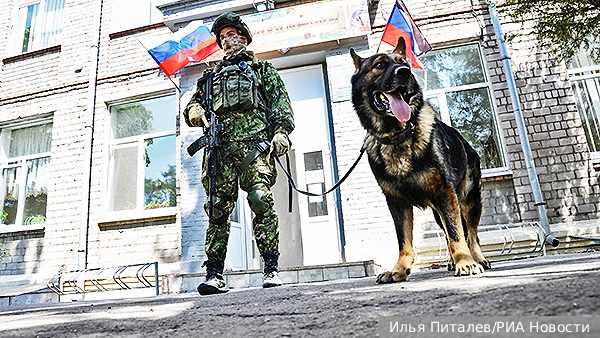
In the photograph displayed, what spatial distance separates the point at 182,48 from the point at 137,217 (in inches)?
133

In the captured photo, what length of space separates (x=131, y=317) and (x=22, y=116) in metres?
9.32

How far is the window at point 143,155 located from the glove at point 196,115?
459 cm

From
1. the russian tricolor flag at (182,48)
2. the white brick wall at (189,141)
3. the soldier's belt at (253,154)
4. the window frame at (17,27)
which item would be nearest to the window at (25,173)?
the white brick wall at (189,141)

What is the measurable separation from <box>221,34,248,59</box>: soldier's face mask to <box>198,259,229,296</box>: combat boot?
188 centimetres

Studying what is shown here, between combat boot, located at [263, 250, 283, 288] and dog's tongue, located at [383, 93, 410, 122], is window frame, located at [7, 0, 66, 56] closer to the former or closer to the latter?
combat boot, located at [263, 250, 283, 288]

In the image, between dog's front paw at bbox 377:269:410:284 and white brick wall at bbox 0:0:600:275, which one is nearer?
dog's front paw at bbox 377:269:410:284

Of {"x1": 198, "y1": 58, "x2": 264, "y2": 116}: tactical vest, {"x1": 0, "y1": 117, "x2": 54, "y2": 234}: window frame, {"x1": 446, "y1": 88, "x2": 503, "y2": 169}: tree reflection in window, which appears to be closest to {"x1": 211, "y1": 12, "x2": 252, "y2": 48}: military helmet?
{"x1": 198, "y1": 58, "x2": 264, "y2": 116}: tactical vest

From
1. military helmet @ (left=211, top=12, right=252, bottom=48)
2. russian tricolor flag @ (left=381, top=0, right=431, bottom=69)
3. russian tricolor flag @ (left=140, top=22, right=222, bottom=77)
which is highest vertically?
russian tricolor flag @ (left=140, top=22, right=222, bottom=77)

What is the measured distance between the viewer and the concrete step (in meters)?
4.94

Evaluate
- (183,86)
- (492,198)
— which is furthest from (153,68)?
(492,198)

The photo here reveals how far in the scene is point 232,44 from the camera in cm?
352

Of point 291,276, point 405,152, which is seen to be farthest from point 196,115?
point 291,276

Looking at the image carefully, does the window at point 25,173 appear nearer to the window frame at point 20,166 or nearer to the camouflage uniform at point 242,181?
the window frame at point 20,166

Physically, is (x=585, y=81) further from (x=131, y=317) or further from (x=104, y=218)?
(x=104, y=218)
